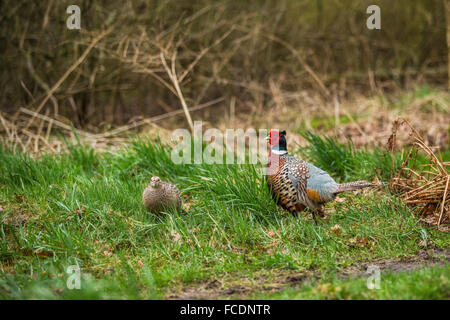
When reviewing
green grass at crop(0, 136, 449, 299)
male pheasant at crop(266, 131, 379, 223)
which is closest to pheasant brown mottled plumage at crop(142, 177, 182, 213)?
green grass at crop(0, 136, 449, 299)

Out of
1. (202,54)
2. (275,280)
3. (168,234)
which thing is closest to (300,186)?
(275,280)

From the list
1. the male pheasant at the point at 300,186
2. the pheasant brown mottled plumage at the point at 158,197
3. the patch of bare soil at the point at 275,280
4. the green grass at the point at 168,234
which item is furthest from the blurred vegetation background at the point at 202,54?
the patch of bare soil at the point at 275,280

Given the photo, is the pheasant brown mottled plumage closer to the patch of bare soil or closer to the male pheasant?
the male pheasant

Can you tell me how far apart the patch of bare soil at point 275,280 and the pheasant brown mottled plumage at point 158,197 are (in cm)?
110

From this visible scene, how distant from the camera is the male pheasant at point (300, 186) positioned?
14.4 ft

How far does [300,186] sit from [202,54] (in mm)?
3152

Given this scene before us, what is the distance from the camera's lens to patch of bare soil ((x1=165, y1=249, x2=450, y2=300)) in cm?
337

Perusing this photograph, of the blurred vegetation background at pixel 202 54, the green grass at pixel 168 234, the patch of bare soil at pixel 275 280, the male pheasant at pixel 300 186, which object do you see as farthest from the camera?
the blurred vegetation background at pixel 202 54

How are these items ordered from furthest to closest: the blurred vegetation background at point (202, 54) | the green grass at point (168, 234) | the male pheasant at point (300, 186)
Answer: the blurred vegetation background at point (202, 54), the male pheasant at point (300, 186), the green grass at point (168, 234)

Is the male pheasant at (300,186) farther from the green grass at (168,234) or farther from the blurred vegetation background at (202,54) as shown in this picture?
the blurred vegetation background at (202,54)

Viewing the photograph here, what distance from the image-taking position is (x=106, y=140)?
6836 mm

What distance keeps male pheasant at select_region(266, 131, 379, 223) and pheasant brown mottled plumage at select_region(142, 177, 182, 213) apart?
3.13 ft
